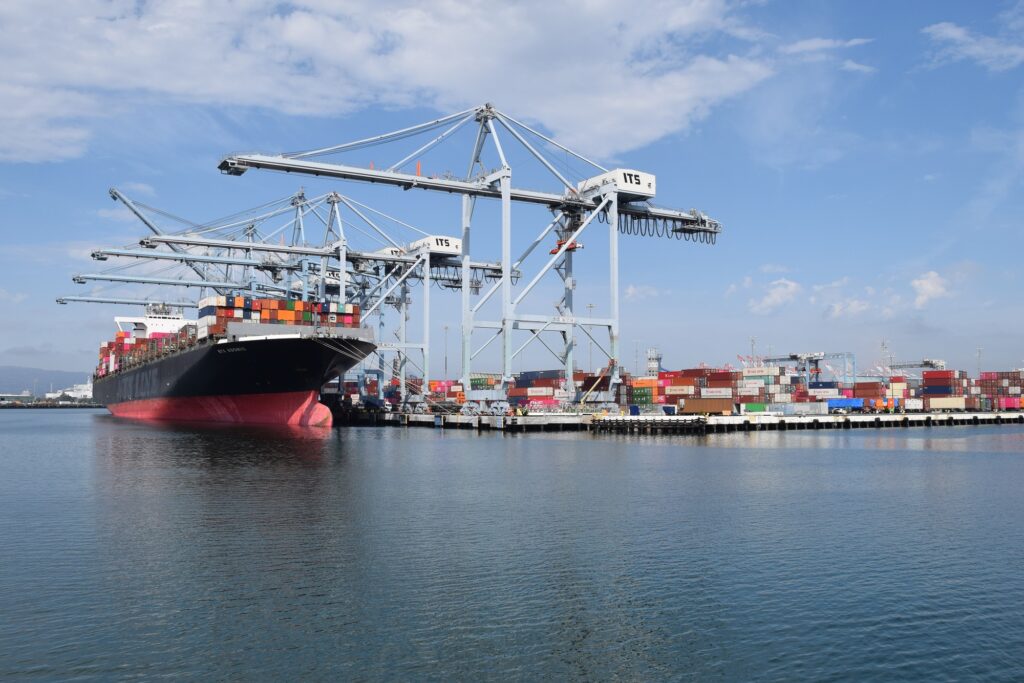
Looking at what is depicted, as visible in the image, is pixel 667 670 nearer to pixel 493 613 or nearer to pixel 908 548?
pixel 493 613

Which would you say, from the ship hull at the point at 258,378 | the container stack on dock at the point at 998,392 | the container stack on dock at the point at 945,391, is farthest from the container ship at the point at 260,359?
the container stack on dock at the point at 998,392

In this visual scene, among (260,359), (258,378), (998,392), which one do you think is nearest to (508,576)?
(260,359)

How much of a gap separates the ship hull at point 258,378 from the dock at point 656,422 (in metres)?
11.3

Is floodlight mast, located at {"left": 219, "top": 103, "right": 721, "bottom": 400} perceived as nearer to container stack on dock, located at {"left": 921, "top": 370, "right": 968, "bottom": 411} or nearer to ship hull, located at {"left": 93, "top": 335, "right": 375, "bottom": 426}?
ship hull, located at {"left": 93, "top": 335, "right": 375, "bottom": 426}

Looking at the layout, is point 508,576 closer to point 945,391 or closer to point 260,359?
point 260,359

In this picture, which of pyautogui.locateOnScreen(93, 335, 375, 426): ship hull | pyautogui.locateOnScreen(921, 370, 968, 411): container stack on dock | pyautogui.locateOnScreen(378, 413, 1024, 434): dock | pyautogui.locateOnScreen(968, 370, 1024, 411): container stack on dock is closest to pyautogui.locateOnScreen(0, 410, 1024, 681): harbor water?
pyautogui.locateOnScreen(93, 335, 375, 426): ship hull

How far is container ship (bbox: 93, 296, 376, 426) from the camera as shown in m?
61.5

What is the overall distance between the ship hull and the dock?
1128 cm

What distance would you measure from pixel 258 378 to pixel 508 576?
50.8 m

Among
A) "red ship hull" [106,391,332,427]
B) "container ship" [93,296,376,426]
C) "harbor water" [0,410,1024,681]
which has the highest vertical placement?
"container ship" [93,296,376,426]

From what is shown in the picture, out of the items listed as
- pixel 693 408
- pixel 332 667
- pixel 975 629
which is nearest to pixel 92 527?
pixel 332 667

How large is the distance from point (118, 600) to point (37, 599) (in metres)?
1.57

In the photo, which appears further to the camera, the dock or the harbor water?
the dock

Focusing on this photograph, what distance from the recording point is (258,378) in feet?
209
